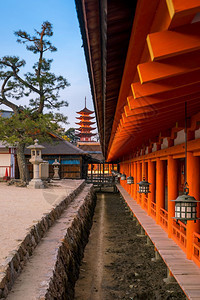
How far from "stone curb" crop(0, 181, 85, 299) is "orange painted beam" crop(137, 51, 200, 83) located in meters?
3.18

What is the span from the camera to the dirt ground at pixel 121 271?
5.54 metres

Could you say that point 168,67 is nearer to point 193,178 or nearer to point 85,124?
point 193,178

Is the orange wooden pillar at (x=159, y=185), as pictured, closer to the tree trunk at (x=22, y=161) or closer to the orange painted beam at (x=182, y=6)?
the orange painted beam at (x=182, y=6)

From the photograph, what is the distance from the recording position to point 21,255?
4.69 metres

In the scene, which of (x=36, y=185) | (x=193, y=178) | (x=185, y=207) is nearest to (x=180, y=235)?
(x=193, y=178)

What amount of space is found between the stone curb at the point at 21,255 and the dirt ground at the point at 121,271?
150 centimetres

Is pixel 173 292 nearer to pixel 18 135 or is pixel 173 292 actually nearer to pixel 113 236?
pixel 113 236

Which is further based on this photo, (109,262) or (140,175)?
(140,175)

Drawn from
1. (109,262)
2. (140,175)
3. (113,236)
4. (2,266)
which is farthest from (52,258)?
(140,175)

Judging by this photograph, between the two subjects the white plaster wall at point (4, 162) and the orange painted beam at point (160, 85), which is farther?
the white plaster wall at point (4, 162)

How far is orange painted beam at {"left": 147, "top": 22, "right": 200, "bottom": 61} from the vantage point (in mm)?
1382

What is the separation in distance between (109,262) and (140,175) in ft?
22.5

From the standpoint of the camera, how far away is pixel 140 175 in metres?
13.9

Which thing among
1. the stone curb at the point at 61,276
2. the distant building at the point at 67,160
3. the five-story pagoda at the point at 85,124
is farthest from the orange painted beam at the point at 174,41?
the five-story pagoda at the point at 85,124
